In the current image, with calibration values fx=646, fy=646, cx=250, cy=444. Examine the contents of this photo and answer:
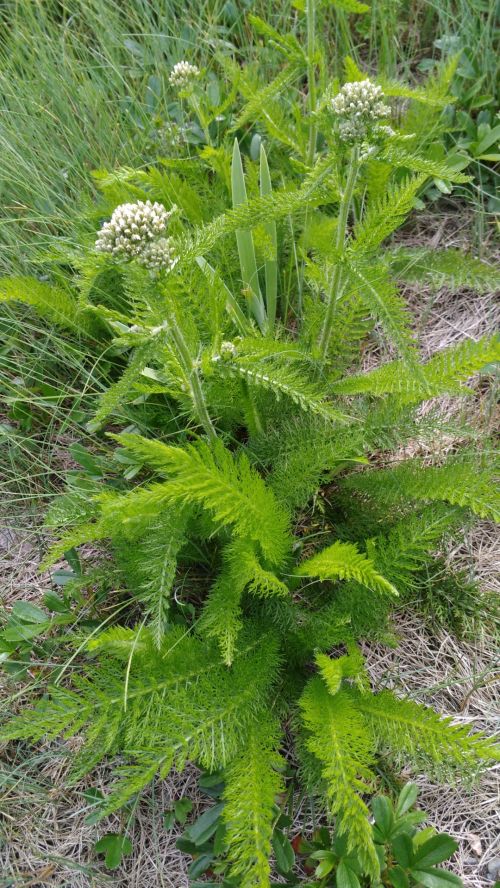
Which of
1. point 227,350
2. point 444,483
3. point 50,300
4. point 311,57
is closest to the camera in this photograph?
point 227,350

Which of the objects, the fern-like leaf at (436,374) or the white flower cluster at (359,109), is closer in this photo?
the white flower cluster at (359,109)

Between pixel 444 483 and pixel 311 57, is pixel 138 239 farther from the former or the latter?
pixel 311 57

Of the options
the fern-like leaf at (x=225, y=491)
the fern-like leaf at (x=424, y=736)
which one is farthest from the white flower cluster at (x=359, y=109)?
the fern-like leaf at (x=424, y=736)

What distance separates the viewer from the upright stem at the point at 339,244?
1.45 meters

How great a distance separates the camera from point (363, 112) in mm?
1339

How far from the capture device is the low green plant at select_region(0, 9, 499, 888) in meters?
1.32

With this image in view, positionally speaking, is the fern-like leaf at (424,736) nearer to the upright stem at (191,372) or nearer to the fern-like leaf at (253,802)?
the fern-like leaf at (253,802)

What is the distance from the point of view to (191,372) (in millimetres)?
1427

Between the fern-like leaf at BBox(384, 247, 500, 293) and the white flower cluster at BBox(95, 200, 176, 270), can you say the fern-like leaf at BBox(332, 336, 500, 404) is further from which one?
the white flower cluster at BBox(95, 200, 176, 270)

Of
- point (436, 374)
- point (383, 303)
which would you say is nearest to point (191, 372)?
point (383, 303)

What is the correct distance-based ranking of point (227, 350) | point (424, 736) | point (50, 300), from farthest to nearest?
point (50, 300)
point (227, 350)
point (424, 736)

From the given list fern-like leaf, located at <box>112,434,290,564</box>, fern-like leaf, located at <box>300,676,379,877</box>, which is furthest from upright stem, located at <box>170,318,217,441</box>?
fern-like leaf, located at <box>300,676,379,877</box>

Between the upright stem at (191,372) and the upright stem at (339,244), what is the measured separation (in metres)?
0.43

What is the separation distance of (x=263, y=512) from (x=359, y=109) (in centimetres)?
87
